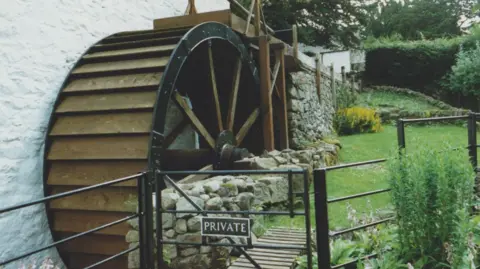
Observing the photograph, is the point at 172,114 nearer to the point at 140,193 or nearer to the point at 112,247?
the point at 112,247

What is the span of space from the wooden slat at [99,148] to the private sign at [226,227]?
4.39ft

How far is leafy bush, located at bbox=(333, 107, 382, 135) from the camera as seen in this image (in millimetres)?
11711

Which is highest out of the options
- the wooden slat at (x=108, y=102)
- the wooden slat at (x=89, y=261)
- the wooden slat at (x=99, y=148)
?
the wooden slat at (x=108, y=102)

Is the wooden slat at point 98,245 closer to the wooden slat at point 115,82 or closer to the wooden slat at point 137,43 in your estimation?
the wooden slat at point 115,82

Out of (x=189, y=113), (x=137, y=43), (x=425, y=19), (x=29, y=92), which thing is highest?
(x=425, y=19)

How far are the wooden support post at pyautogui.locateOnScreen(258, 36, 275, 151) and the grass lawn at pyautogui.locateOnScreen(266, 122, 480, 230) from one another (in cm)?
106

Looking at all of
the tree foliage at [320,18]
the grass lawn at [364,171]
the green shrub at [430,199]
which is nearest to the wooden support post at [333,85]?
the grass lawn at [364,171]

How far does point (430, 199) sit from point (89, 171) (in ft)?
9.45

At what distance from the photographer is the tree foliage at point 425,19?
87.5 feet

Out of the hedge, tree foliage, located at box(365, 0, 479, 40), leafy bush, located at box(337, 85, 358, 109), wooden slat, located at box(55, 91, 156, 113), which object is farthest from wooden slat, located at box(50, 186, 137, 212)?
A: tree foliage, located at box(365, 0, 479, 40)

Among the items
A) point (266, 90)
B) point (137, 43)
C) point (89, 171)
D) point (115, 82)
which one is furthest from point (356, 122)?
point (89, 171)

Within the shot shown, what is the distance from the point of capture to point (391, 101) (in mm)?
15477

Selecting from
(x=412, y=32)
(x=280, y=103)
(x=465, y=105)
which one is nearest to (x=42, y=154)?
(x=280, y=103)

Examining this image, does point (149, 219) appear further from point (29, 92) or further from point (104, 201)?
point (29, 92)
